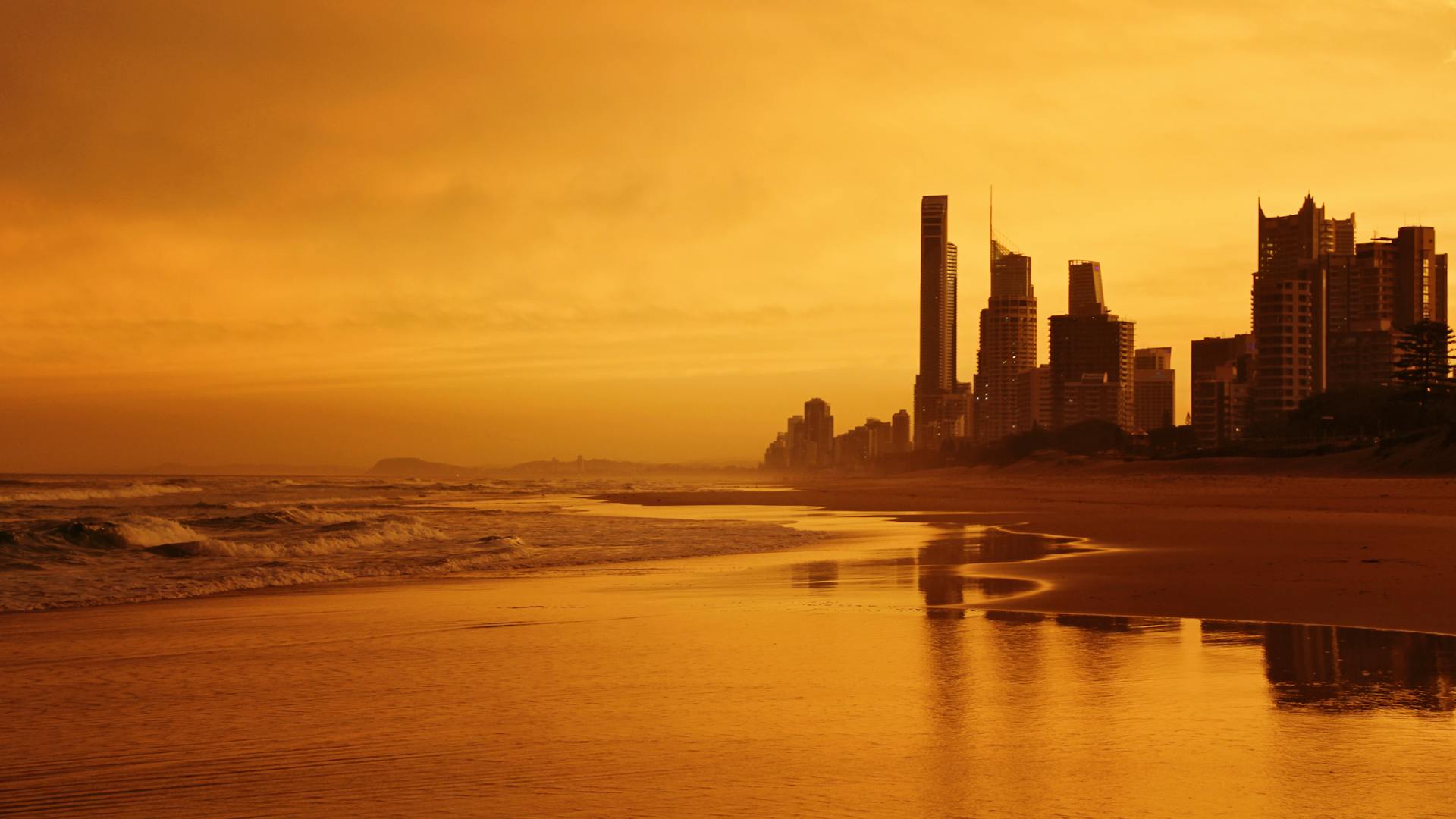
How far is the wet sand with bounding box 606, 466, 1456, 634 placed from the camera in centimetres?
1298

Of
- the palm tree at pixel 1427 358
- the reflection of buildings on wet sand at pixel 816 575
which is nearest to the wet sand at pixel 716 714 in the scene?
the reflection of buildings on wet sand at pixel 816 575

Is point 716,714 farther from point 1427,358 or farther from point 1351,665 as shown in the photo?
point 1427,358

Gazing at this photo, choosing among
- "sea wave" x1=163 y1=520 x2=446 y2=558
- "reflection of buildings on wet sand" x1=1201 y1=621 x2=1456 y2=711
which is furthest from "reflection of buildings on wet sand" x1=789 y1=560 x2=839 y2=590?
"sea wave" x1=163 y1=520 x2=446 y2=558

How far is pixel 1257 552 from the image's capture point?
66.4ft

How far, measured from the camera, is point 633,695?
27.3 ft

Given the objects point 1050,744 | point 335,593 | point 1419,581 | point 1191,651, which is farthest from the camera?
point 335,593

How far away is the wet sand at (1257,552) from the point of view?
13.0 metres

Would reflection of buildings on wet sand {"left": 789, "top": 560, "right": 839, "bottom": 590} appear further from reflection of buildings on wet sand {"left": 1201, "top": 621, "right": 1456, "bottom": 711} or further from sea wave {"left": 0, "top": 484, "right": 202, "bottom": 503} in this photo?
sea wave {"left": 0, "top": 484, "right": 202, "bottom": 503}

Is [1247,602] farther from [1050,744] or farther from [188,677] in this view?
[188,677]

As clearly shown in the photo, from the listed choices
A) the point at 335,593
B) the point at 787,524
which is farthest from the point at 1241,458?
the point at 335,593

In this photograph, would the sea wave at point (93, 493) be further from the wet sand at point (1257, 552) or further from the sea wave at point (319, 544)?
the wet sand at point (1257, 552)

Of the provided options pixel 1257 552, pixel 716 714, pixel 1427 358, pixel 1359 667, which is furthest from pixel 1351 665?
pixel 1427 358

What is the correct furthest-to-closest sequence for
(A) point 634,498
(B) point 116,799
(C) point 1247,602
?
(A) point 634,498, (C) point 1247,602, (B) point 116,799

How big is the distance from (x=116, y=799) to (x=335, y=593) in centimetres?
1065
